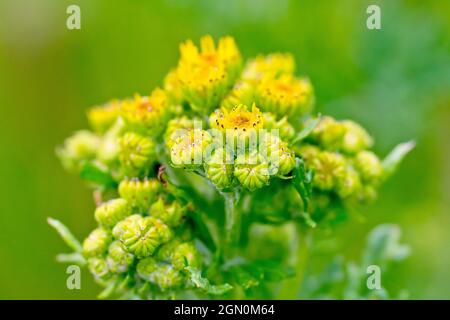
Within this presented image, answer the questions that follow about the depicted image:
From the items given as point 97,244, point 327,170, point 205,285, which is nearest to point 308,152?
point 327,170

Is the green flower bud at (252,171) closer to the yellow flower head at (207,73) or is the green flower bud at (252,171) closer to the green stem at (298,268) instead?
the yellow flower head at (207,73)

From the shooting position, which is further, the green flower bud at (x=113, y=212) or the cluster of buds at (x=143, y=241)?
the green flower bud at (x=113, y=212)

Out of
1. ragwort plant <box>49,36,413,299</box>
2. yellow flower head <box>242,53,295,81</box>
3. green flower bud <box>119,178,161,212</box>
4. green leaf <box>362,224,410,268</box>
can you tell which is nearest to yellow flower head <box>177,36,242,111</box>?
ragwort plant <box>49,36,413,299</box>

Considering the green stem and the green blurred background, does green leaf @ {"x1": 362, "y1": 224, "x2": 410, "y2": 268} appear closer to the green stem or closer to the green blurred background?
the green stem

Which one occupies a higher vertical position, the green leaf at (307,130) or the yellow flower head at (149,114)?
the yellow flower head at (149,114)

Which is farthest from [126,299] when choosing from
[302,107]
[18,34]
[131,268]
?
[18,34]

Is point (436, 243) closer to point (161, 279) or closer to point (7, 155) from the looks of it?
point (161, 279)

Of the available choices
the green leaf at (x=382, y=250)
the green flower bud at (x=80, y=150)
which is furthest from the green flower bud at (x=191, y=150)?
the green leaf at (x=382, y=250)
